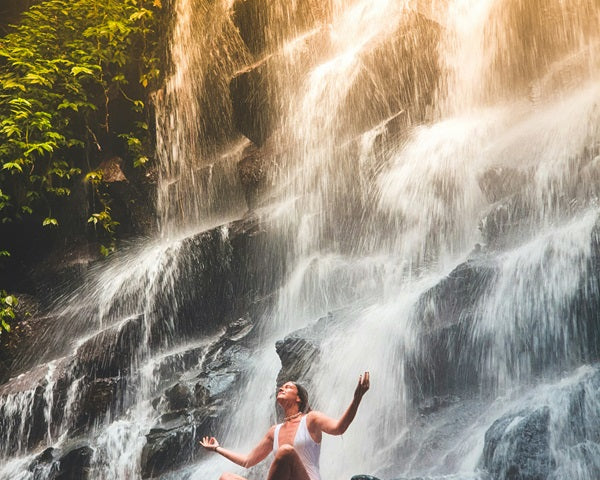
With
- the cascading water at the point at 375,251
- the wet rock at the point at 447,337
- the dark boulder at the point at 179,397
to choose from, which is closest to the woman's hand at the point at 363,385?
the cascading water at the point at 375,251

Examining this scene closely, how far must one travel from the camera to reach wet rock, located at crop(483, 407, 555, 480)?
4.05m

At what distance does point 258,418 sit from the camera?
622 centimetres

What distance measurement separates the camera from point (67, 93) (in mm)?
10805

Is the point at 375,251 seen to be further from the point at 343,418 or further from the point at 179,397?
the point at 343,418

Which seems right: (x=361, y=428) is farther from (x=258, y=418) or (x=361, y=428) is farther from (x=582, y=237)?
(x=582, y=237)

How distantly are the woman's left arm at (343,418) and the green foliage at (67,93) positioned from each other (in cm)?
726

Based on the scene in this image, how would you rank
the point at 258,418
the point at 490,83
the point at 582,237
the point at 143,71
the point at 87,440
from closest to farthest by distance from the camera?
the point at 582,237 < the point at 258,418 < the point at 87,440 < the point at 490,83 < the point at 143,71

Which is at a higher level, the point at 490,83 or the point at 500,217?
the point at 490,83

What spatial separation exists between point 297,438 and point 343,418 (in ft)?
1.38

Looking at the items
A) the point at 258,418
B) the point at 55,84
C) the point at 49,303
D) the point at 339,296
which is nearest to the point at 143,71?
the point at 55,84

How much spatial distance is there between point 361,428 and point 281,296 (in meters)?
2.75

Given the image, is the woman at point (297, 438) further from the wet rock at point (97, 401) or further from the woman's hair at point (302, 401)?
the wet rock at point (97, 401)

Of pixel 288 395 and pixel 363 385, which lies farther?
pixel 288 395

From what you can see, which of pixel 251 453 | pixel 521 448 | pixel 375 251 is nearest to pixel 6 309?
pixel 375 251
